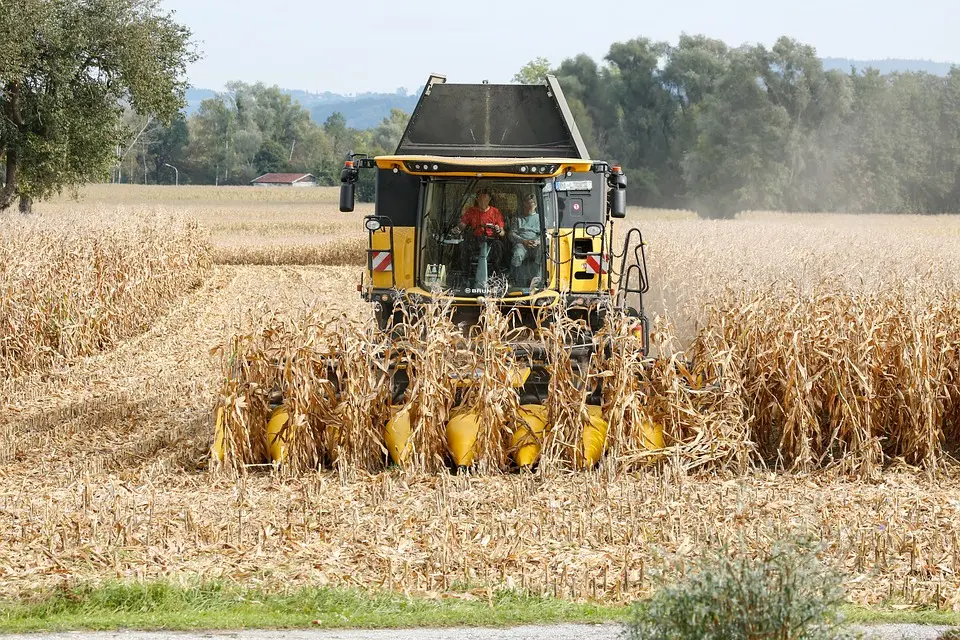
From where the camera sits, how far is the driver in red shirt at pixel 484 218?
10.2 meters

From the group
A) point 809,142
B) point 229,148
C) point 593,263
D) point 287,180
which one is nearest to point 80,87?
point 593,263

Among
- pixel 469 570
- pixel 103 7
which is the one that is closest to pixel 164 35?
pixel 103 7

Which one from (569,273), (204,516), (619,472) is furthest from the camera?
(569,273)

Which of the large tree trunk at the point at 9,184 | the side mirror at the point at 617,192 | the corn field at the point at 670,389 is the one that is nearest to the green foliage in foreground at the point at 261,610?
the corn field at the point at 670,389

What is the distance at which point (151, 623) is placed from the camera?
555 cm

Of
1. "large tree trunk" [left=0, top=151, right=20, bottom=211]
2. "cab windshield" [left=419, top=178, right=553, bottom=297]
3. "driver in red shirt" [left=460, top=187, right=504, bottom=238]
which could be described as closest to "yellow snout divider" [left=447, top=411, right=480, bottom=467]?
"cab windshield" [left=419, top=178, right=553, bottom=297]

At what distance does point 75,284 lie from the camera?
1487 centimetres

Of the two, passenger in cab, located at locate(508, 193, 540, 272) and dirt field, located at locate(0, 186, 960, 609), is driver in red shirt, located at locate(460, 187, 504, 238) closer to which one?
passenger in cab, located at locate(508, 193, 540, 272)

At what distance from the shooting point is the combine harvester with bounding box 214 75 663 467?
29.4 feet

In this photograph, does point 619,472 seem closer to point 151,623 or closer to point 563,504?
point 563,504

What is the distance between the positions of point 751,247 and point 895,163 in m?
51.3

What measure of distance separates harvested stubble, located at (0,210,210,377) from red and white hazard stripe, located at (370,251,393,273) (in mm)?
5250

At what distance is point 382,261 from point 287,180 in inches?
3393

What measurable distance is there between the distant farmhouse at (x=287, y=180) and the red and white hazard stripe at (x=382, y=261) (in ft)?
278
